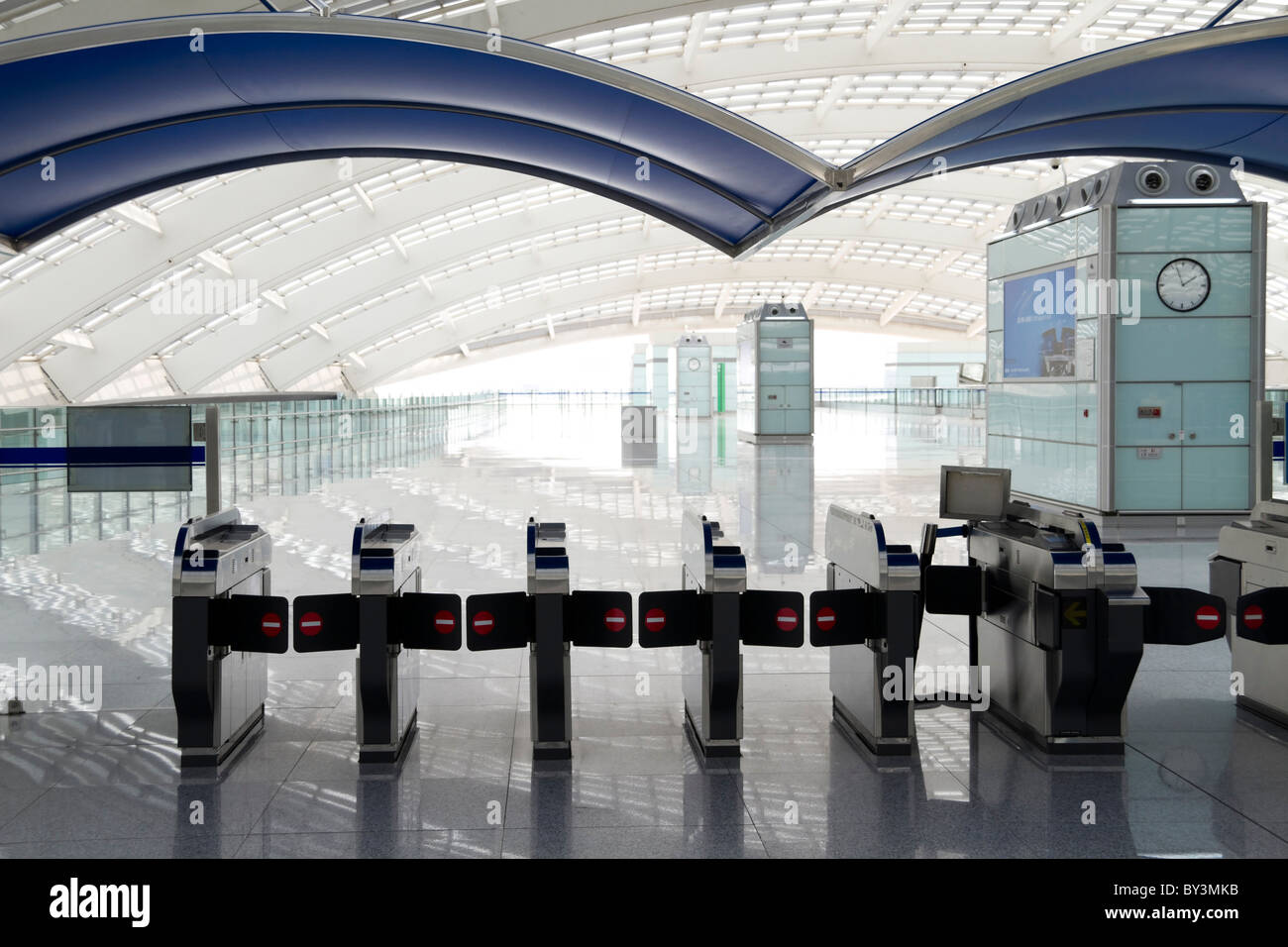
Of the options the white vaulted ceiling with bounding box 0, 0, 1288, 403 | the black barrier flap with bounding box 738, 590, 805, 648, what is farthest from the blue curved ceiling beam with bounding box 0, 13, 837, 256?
the white vaulted ceiling with bounding box 0, 0, 1288, 403

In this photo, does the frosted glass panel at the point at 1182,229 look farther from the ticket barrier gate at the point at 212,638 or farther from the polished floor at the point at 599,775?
the ticket barrier gate at the point at 212,638

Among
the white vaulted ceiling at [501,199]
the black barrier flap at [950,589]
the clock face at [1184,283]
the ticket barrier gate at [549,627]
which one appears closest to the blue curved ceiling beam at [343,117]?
the black barrier flap at [950,589]

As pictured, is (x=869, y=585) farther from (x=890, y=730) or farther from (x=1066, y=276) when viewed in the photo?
(x=1066, y=276)

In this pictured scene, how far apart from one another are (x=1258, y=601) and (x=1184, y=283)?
8.28 metres

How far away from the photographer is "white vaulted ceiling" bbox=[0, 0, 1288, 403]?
85.4ft

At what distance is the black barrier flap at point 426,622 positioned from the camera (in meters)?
5.04

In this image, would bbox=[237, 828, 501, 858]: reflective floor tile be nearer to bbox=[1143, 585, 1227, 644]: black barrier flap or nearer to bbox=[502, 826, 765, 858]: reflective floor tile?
bbox=[502, 826, 765, 858]: reflective floor tile

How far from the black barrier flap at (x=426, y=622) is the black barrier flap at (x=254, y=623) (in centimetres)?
49

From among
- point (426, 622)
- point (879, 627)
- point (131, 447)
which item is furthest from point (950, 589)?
point (131, 447)

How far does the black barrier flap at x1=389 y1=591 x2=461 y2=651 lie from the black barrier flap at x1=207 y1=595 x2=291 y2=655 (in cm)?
49

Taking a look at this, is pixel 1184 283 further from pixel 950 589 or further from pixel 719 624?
pixel 719 624
